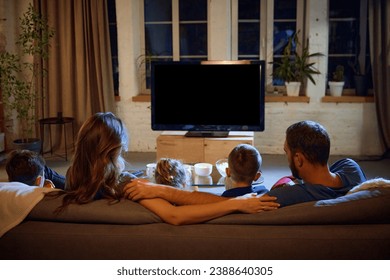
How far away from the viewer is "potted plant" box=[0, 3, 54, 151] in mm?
5156

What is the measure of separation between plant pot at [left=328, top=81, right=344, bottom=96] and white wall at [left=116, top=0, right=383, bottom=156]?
9 cm

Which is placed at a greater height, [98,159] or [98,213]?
[98,159]

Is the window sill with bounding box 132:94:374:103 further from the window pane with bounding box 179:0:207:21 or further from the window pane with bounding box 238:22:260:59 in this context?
the window pane with bounding box 179:0:207:21

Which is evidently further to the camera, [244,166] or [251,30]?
[251,30]

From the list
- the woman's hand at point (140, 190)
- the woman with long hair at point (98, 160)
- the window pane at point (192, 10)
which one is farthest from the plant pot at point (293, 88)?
the woman's hand at point (140, 190)

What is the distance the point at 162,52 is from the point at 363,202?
4597 millimetres

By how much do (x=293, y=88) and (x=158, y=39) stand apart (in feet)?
5.51

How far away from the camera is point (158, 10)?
578 cm

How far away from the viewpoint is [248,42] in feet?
18.6

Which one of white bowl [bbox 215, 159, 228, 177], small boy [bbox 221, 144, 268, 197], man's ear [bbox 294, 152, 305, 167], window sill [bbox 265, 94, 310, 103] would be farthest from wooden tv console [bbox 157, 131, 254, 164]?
man's ear [bbox 294, 152, 305, 167]

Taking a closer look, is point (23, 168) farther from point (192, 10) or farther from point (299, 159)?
point (192, 10)

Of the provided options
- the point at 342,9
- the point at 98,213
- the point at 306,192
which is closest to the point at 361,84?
the point at 342,9

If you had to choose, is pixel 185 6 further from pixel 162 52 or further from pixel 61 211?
pixel 61 211
